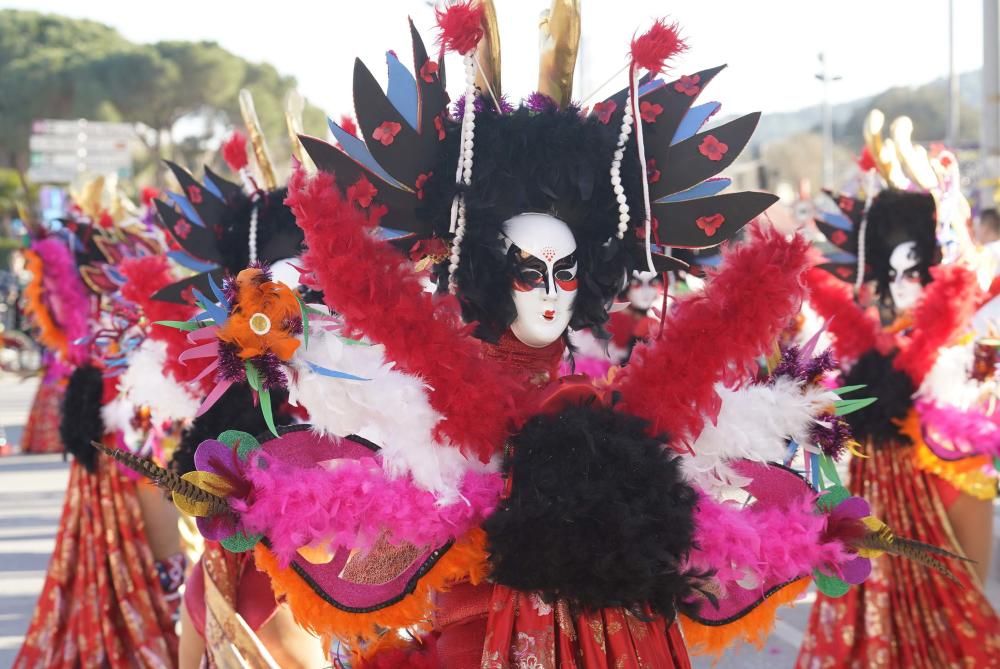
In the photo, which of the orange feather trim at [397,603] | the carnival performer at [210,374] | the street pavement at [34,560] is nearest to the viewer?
the orange feather trim at [397,603]

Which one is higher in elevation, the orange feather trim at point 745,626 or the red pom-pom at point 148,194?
the red pom-pom at point 148,194

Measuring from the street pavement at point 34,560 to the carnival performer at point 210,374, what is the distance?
3.86ft

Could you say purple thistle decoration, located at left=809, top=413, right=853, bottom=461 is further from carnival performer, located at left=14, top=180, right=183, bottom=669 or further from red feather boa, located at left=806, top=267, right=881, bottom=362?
carnival performer, located at left=14, top=180, right=183, bottom=669

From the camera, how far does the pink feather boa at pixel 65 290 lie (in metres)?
4.89

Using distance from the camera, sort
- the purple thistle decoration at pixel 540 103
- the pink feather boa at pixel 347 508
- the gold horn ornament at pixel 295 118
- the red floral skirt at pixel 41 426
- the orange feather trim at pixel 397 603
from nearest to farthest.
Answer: the pink feather boa at pixel 347 508, the orange feather trim at pixel 397 603, the purple thistle decoration at pixel 540 103, the gold horn ornament at pixel 295 118, the red floral skirt at pixel 41 426

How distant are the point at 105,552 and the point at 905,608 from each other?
3.00 m

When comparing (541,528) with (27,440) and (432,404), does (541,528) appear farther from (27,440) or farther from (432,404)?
(27,440)

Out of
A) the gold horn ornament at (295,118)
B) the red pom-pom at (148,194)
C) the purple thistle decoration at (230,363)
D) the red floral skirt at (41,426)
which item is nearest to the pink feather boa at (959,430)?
the gold horn ornament at (295,118)

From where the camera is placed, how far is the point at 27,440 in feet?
34.3

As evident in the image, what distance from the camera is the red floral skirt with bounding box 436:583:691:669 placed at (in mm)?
1947

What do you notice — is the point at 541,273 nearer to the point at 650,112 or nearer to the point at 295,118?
the point at 650,112

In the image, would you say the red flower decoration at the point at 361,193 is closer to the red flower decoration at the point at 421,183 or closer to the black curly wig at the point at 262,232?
the red flower decoration at the point at 421,183

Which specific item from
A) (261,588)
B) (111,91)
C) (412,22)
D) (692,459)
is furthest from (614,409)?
(111,91)

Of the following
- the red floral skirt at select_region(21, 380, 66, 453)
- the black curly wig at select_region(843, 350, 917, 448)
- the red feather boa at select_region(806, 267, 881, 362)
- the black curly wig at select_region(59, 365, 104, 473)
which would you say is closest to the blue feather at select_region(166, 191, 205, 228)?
the black curly wig at select_region(59, 365, 104, 473)
